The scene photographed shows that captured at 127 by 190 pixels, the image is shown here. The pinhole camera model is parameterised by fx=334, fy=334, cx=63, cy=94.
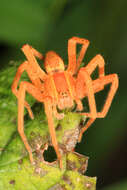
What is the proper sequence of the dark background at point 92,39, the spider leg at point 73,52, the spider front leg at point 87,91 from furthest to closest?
the dark background at point 92,39
the spider leg at point 73,52
the spider front leg at point 87,91

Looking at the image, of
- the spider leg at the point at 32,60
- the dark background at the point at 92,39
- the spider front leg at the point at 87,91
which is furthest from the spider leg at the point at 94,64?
the dark background at the point at 92,39

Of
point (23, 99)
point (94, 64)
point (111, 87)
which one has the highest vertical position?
point (94, 64)

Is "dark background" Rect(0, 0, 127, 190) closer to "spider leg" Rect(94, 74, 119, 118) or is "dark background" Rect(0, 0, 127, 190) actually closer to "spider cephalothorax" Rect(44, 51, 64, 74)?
"spider cephalothorax" Rect(44, 51, 64, 74)

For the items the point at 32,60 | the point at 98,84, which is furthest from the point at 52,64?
the point at 98,84

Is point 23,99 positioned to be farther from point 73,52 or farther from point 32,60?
point 73,52

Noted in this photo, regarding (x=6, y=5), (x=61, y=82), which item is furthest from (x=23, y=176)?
(x=6, y=5)

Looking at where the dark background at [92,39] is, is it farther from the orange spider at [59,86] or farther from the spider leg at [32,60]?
the orange spider at [59,86]

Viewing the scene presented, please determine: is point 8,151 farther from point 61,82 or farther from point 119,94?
point 119,94
